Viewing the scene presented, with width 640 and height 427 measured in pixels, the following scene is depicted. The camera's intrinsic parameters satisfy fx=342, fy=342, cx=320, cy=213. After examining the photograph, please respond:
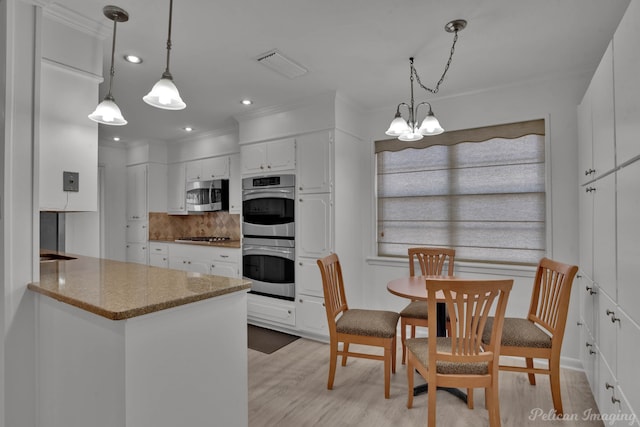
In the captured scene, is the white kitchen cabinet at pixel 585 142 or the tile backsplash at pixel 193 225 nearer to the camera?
the white kitchen cabinet at pixel 585 142

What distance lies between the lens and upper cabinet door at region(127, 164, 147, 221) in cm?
542

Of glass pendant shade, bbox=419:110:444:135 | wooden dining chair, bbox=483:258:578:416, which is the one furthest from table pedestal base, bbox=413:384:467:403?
glass pendant shade, bbox=419:110:444:135

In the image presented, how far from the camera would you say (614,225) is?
1.71 metres

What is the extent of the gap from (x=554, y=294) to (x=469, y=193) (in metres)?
1.32

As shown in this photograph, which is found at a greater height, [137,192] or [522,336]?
[137,192]

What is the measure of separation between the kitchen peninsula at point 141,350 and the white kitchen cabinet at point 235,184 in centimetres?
298

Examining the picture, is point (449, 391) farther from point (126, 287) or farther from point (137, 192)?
point (137, 192)

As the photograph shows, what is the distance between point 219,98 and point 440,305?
9.33 feet

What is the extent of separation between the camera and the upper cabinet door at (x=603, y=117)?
5.74ft

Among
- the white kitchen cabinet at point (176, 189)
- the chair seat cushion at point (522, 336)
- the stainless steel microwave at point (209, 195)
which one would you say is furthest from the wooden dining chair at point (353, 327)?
the white kitchen cabinet at point (176, 189)

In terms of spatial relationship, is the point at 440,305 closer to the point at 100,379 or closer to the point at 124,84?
the point at 100,379

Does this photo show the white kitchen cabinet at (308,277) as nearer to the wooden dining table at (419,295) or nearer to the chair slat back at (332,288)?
the chair slat back at (332,288)

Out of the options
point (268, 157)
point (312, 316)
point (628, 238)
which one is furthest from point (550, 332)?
point (268, 157)

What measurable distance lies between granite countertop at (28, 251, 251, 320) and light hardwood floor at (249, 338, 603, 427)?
105 centimetres
